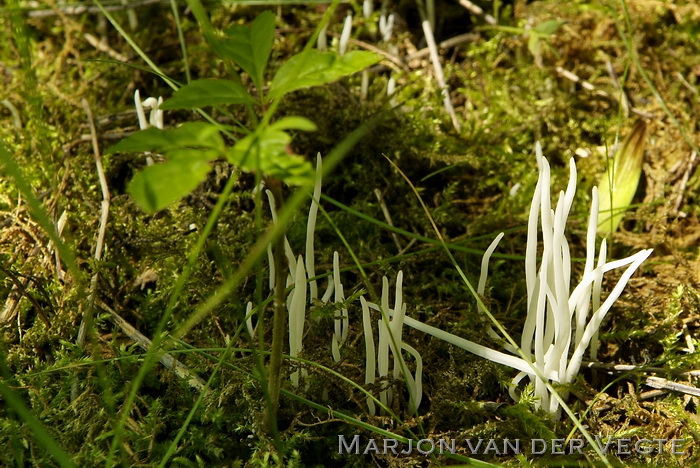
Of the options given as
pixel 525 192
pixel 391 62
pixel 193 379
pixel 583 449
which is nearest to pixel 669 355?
pixel 583 449

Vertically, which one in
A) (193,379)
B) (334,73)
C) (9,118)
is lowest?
(193,379)

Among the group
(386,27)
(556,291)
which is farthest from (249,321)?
(386,27)

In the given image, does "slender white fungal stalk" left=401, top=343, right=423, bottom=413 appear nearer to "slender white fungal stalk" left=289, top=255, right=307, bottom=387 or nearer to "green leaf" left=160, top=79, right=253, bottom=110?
"slender white fungal stalk" left=289, top=255, right=307, bottom=387

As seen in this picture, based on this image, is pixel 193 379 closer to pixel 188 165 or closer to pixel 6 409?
pixel 6 409

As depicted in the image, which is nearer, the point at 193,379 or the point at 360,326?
the point at 193,379

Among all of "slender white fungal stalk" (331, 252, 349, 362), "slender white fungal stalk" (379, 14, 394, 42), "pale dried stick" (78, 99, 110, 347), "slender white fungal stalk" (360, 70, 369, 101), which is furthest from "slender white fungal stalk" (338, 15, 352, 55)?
"slender white fungal stalk" (331, 252, 349, 362)

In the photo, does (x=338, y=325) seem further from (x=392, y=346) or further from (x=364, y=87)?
(x=364, y=87)

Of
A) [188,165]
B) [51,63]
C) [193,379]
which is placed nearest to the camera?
[188,165]

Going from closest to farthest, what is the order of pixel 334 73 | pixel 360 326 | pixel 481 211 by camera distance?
pixel 334 73 → pixel 360 326 → pixel 481 211
